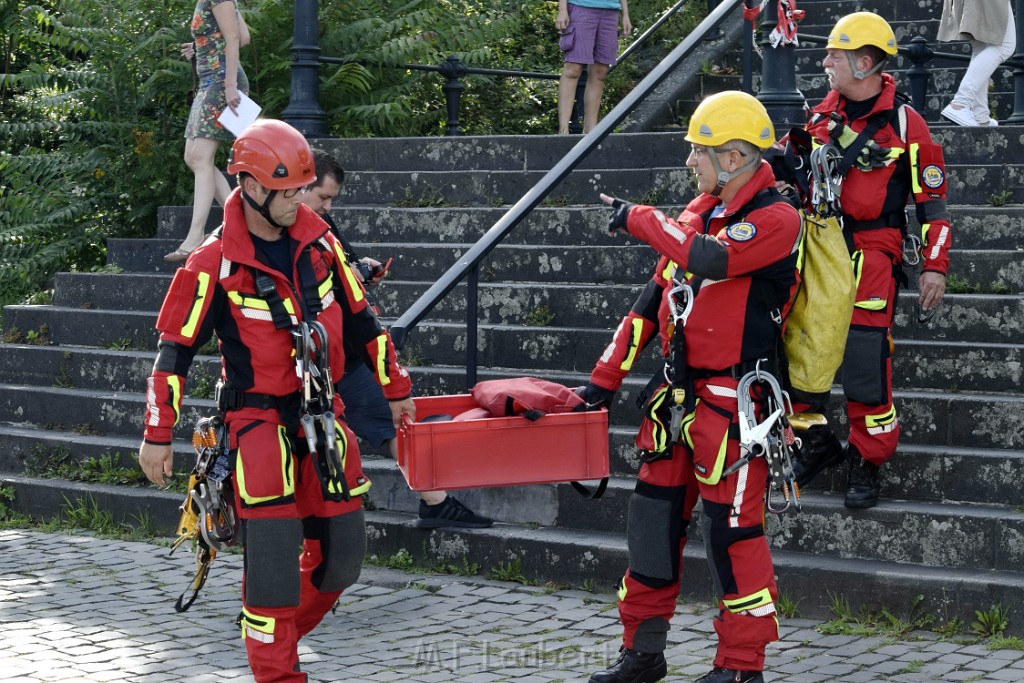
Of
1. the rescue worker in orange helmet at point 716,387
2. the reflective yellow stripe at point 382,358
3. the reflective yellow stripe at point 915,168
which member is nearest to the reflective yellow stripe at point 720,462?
the rescue worker in orange helmet at point 716,387

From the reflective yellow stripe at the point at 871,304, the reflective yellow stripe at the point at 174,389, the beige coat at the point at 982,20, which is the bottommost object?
the reflective yellow stripe at the point at 174,389

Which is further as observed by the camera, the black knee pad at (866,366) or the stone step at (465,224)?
the stone step at (465,224)

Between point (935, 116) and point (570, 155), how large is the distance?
4994mm

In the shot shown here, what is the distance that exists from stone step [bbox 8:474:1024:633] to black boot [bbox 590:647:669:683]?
1.15m

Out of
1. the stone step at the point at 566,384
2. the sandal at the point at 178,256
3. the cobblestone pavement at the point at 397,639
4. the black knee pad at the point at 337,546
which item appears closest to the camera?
the black knee pad at the point at 337,546

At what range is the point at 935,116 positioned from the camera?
11.5m

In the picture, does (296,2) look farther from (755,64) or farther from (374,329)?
(374,329)

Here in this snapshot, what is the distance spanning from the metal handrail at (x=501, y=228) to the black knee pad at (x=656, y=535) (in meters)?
1.70

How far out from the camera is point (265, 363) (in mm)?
5082

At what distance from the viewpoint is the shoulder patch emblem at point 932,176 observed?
656 cm

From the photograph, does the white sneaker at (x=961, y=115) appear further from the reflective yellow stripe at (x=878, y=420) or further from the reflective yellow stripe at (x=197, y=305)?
the reflective yellow stripe at (x=197, y=305)

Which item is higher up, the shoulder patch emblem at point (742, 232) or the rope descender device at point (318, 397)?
the shoulder patch emblem at point (742, 232)

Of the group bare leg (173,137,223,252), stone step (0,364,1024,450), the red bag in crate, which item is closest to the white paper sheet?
bare leg (173,137,223,252)

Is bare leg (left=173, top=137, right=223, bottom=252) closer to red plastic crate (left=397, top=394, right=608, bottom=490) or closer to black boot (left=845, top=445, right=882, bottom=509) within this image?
red plastic crate (left=397, top=394, right=608, bottom=490)
